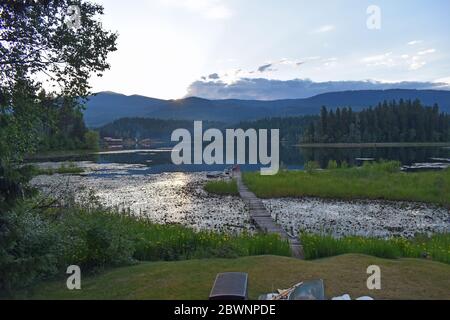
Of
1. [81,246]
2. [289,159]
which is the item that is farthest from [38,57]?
[289,159]

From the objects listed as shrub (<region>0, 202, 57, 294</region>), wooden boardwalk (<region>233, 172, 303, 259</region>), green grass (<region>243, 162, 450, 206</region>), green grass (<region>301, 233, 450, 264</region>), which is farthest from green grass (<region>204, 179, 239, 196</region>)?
shrub (<region>0, 202, 57, 294</region>)

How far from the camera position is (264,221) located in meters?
22.9

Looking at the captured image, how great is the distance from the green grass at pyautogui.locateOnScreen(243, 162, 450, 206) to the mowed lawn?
23106 millimetres

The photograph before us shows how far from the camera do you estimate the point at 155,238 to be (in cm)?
1471

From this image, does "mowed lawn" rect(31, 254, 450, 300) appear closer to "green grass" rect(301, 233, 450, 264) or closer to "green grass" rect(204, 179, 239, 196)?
"green grass" rect(301, 233, 450, 264)

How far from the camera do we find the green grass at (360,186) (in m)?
33.3

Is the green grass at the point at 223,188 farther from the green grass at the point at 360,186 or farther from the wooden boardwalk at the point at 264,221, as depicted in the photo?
the green grass at the point at 360,186

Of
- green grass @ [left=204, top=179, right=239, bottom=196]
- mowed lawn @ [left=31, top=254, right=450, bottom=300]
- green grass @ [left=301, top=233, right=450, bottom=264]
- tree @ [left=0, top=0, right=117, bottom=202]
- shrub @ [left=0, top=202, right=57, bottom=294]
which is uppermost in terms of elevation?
tree @ [left=0, top=0, right=117, bottom=202]

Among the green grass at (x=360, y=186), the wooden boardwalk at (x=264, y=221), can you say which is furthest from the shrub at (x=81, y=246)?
the green grass at (x=360, y=186)

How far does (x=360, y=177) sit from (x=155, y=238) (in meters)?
33.7

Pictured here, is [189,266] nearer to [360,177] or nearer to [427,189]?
[427,189]

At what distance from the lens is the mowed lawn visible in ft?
28.1
